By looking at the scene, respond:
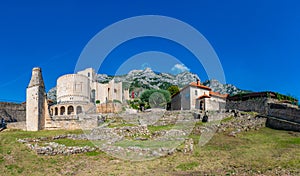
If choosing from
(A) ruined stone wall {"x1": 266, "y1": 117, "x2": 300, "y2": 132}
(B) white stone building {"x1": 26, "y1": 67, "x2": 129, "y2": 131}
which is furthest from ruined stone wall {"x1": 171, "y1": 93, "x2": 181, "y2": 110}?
(A) ruined stone wall {"x1": 266, "y1": 117, "x2": 300, "y2": 132}

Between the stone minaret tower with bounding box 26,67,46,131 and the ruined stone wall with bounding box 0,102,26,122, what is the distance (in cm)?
1106

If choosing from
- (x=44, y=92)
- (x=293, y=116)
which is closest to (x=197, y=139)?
(x=293, y=116)

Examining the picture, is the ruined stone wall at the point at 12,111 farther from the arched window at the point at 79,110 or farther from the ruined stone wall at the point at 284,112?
the ruined stone wall at the point at 284,112

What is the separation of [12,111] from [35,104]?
42.9 ft

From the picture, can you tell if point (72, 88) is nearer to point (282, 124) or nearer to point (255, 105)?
point (255, 105)

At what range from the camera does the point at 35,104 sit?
29.3 metres

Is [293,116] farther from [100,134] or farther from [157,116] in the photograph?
[100,134]

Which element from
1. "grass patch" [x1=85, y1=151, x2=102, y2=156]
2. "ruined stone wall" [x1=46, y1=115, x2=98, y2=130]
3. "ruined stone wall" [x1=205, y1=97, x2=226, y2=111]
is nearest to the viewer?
"grass patch" [x1=85, y1=151, x2=102, y2=156]

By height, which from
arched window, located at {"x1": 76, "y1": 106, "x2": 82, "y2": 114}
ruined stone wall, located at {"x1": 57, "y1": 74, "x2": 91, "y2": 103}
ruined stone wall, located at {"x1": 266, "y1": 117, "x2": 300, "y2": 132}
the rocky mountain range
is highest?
the rocky mountain range

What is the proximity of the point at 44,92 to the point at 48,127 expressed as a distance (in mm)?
4682

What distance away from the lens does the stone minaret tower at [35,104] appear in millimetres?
28984

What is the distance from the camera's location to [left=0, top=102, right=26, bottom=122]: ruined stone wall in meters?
37.8

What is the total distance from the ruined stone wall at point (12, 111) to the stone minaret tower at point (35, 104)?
11.1 m

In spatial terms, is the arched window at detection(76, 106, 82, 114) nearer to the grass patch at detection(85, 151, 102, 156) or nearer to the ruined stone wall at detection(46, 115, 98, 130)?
the ruined stone wall at detection(46, 115, 98, 130)
